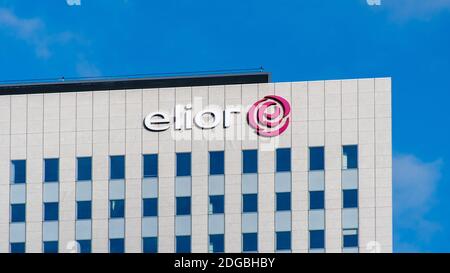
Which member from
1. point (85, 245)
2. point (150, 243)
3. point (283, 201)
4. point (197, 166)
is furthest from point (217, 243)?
point (85, 245)

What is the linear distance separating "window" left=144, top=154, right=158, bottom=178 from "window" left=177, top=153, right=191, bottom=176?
1.66 m

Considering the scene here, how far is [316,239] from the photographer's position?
84.3 meters

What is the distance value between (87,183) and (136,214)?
434cm

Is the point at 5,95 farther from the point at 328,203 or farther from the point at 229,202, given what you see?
the point at 328,203

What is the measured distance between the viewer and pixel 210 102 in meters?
86.6

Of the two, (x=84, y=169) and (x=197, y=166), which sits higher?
(x=84, y=169)

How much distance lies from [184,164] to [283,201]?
7.70 m

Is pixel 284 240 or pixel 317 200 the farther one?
pixel 317 200

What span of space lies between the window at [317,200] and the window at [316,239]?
1765 millimetres

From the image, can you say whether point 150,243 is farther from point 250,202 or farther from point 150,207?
point 250,202

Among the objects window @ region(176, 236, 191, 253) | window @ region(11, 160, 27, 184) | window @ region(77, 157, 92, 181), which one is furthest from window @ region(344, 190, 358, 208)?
window @ region(11, 160, 27, 184)

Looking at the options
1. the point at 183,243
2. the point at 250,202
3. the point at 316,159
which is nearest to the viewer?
the point at 250,202

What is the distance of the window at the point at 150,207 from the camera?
8681 centimetres

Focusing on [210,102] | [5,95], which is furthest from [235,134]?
[5,95]
